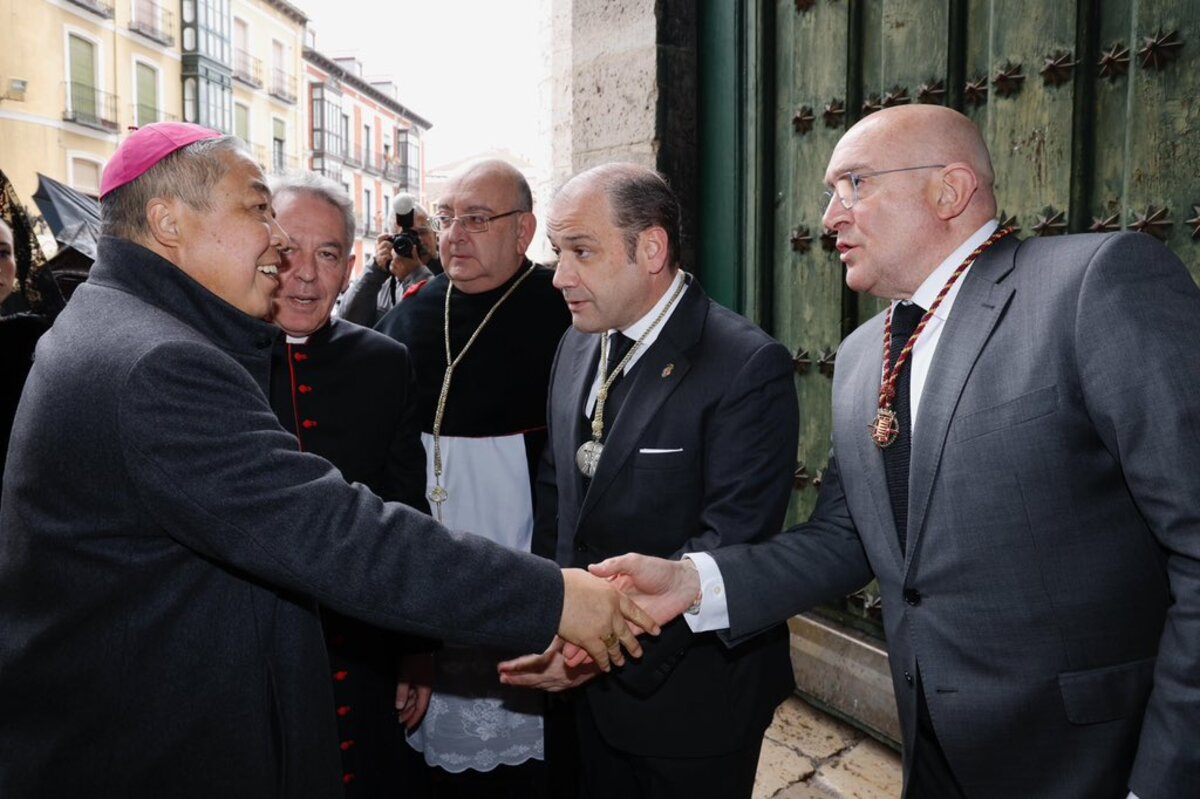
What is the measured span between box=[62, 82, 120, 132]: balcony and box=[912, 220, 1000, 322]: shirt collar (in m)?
28.9

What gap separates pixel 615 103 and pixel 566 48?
0.42m

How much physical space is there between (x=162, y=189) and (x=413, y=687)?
1756 millimetres

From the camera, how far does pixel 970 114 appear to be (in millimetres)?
3328

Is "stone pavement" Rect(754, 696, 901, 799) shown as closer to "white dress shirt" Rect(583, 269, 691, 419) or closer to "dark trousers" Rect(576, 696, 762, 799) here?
"dark trousers" Rect(576, 696, 762, 799)

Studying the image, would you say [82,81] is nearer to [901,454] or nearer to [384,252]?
[384,252]

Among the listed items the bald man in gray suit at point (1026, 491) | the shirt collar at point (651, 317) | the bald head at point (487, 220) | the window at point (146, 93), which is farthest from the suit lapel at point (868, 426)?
the window at point (146, 93)

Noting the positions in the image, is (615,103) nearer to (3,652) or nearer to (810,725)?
(810,725)

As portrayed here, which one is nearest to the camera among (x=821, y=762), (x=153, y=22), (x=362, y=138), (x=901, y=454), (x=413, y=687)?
(x=901, y=454)

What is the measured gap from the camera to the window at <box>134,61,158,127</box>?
2970 centimetres

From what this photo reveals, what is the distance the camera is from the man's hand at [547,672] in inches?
93.4

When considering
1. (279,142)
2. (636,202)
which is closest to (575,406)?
(636,202)

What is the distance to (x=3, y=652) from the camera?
1.63 meters

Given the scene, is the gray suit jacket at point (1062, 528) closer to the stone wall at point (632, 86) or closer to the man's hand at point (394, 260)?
the stone wall at point (632, 86)

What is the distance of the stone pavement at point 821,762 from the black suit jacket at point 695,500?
1371mm
